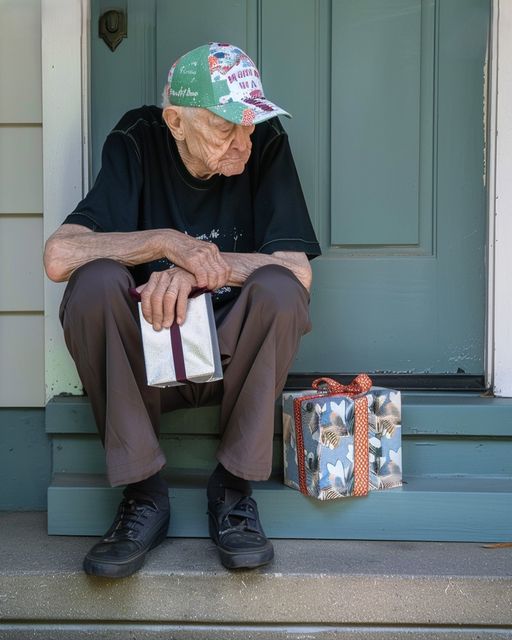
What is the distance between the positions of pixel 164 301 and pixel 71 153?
0.82 meters

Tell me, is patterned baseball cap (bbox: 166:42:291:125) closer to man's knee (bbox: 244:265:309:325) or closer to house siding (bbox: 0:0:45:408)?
man's knee (bbox: 244:265:309:325)

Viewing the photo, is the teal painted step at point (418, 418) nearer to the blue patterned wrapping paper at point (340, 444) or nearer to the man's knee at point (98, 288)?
the blue patterned wrapping paper at point (340, 444)

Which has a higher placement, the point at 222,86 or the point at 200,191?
the point at 222,86

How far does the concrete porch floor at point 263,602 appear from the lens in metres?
1.82

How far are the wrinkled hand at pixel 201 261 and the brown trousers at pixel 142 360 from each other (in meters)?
0.07

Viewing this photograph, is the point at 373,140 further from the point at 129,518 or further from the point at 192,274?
the point at 129,518

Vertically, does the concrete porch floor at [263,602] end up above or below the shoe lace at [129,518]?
below

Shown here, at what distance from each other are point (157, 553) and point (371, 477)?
58cm

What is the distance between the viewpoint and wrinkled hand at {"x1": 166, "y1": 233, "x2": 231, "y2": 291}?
1854 mm

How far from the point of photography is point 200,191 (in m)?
2.17

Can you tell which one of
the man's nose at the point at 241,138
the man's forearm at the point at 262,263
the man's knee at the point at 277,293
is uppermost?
the man's nose at the point at 241,138

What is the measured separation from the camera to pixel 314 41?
2479 mm

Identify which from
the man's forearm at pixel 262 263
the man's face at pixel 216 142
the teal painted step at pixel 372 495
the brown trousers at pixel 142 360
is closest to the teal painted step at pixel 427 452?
the teal painted step at pixel 372 495

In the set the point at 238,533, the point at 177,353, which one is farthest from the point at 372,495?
the point at 177,353
